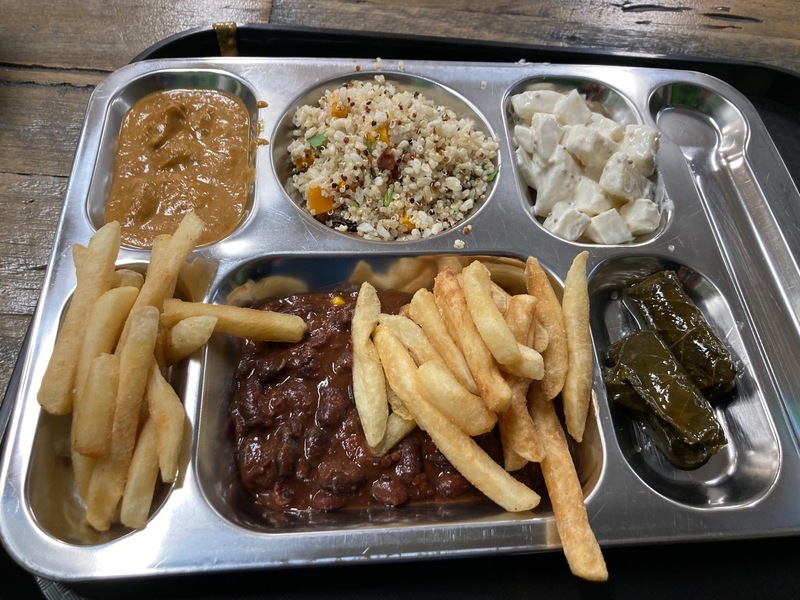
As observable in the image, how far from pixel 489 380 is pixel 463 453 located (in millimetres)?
242

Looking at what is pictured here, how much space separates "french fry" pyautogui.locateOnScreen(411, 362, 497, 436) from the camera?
1.58 meters

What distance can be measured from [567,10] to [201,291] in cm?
328

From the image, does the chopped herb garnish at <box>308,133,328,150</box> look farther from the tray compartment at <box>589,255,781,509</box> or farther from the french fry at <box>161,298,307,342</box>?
the tray compartment at <box>589,255,781,509</box>

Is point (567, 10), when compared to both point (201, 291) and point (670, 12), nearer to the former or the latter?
point (670, 12)

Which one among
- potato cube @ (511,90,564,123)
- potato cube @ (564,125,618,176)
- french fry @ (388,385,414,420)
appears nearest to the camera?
french fry @ (388,385,414,420)

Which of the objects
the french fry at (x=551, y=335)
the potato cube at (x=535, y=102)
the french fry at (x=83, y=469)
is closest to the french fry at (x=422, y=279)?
the french fry at (x=551, y=335)

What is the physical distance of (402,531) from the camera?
1641 mm

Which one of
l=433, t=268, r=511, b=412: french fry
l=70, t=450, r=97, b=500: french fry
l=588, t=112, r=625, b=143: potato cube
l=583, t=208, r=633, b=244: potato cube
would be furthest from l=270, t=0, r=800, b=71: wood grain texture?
l=70, t=450, r=97, b=500: french fry

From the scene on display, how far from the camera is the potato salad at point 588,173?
7.85ft

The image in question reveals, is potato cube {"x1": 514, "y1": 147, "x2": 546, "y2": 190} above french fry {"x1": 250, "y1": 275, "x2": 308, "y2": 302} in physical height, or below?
above

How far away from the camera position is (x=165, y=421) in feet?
5.07

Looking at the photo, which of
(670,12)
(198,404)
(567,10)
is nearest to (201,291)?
(198,404)

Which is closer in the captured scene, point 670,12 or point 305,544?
point 305,544

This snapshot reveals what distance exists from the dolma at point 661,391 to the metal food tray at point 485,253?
0.11 m
